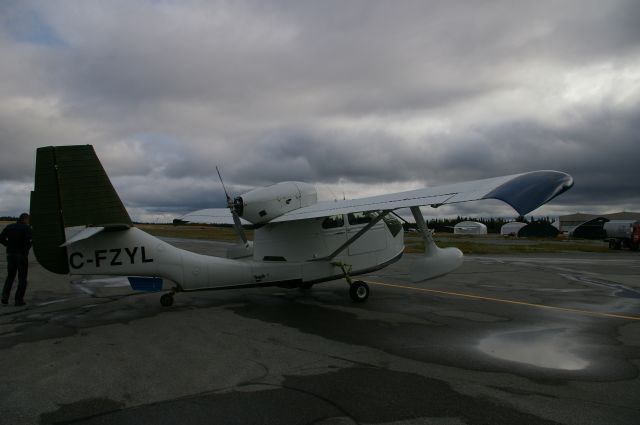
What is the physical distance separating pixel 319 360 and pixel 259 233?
573cm

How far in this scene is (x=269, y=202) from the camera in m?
10.5

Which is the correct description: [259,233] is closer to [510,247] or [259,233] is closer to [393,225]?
[393,225]

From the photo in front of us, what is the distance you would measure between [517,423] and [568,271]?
59.1ft

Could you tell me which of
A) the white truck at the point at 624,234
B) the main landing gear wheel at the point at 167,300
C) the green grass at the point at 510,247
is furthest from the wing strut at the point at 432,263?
the white truck at the point at 624,234

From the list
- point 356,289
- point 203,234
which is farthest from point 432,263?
point 203,234

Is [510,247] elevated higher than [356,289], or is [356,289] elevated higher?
[356,289]

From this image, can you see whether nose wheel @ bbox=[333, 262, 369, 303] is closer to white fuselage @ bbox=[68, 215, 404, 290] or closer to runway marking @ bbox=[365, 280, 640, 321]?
white fuselage @ bbox=[68, 215, 404, 290]

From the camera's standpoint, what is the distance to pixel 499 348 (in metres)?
6.62

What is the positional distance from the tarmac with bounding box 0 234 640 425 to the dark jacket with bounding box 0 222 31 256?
1369mm

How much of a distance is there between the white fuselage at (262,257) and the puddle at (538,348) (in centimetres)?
468

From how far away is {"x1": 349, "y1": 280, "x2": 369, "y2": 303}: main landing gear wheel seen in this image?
10766mm

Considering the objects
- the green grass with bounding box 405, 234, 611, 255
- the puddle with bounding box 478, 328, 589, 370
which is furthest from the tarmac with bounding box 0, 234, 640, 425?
the green grass with bounding box 405, 234, 611, 255

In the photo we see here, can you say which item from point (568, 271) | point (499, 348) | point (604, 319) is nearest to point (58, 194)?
point (499, 348)

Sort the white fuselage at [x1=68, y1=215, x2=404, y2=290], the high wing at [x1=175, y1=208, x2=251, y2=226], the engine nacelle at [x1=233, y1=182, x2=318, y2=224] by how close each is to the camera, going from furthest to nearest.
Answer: the high wing at [x1=175, y1=208, x2=251, y2=226] → the engine nacelle at [x1=233, y1=182, x2=318, y2=224] → the white fuselage at [x1=68, y1=215, x2=404, y2=290]
